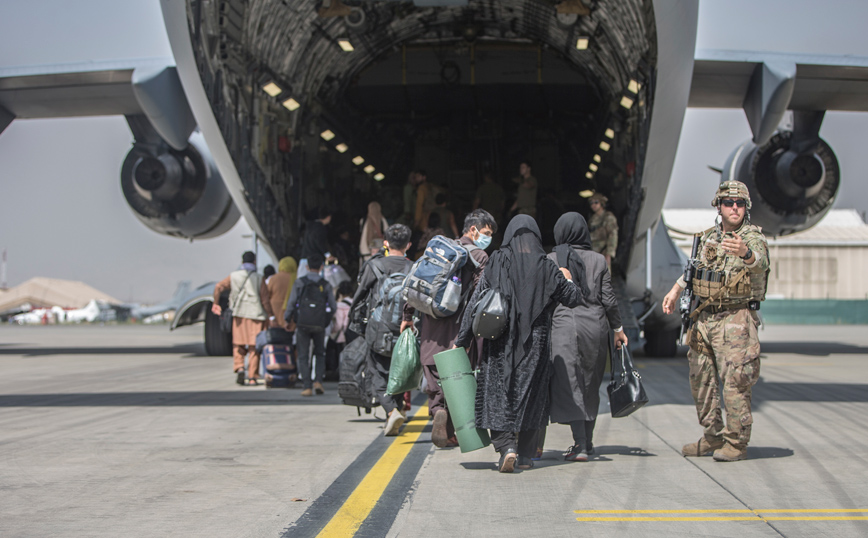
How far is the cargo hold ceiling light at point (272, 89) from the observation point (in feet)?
35.6

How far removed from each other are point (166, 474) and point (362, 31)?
→ 855 cm

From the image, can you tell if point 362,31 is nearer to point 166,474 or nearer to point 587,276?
point 587,276

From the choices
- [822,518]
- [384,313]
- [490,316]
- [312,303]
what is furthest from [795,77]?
[822,518]

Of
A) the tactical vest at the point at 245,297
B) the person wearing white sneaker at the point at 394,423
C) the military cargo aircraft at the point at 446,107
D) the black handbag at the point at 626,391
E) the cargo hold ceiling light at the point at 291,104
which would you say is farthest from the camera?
the cargo hold ceiling light at the point at 291,104

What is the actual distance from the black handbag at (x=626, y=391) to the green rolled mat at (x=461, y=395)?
88cm

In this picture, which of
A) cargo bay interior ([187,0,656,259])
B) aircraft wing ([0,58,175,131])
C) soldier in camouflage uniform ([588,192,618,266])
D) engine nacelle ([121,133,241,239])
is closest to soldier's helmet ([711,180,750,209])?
cargo bay interior ([187,0,656,259])

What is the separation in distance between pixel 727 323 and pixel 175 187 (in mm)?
9680

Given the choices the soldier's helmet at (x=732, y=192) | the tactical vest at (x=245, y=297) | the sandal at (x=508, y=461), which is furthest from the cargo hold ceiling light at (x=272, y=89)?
the sandal at (x=508, y=461)

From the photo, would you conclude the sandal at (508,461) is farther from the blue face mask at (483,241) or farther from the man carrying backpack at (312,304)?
the man carrying backpack at (312,304)

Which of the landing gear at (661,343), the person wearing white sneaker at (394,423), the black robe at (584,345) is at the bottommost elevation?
the landing gear at (661,343)

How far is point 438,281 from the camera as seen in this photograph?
5.55 metres

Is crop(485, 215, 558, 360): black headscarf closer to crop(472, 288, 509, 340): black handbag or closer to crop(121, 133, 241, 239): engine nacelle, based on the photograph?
crop(472, 288, 509, 340): black handbag

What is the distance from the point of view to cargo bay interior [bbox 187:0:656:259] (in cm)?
982

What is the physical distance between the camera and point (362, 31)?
12133mm
